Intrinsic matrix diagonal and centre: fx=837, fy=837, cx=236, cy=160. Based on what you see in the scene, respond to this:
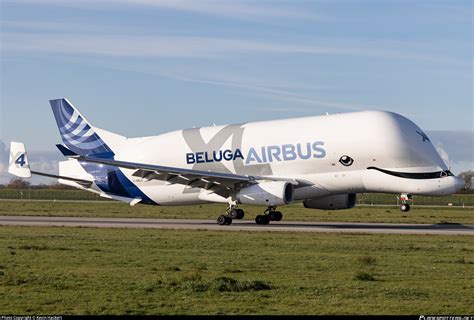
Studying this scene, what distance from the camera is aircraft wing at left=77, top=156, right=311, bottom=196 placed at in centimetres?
4669

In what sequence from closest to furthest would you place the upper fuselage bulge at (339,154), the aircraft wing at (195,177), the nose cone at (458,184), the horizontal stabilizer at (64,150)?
the upper fuselage bulge at (339,154) → the nose cone at (458,184) → the aircraft wing at (195,177) → the horizontal stabilizer at (64,150)

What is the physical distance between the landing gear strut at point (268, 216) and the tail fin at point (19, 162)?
49.0ft

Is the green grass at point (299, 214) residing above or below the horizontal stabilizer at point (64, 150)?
below

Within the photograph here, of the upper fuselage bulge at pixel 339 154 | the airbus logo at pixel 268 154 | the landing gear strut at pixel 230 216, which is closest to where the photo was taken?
the upper fuselage bulge at pixel 339 154

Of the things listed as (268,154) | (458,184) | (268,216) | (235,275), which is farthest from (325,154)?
(235,275)

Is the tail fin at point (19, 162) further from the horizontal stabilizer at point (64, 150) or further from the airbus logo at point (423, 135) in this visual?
the airbus logo at point (423, 135)

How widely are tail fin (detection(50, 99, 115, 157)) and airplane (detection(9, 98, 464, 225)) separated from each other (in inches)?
61.7

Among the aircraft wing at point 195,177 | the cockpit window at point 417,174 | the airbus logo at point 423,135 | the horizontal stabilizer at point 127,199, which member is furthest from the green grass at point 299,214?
the cockpit window at point 417,174

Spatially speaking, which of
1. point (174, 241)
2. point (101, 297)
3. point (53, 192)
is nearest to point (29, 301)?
point (101, 297)

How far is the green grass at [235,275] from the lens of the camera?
17.6 metres

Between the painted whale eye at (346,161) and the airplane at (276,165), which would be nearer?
the airplane at (276,165)

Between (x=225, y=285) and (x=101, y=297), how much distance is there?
3.02 meters

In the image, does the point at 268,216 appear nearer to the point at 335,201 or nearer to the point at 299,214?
the point at 335,201

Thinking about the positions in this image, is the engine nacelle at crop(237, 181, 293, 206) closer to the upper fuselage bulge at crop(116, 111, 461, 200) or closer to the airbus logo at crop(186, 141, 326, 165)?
the upper fuselage bulge at crop(116, 111, 461, 200)
